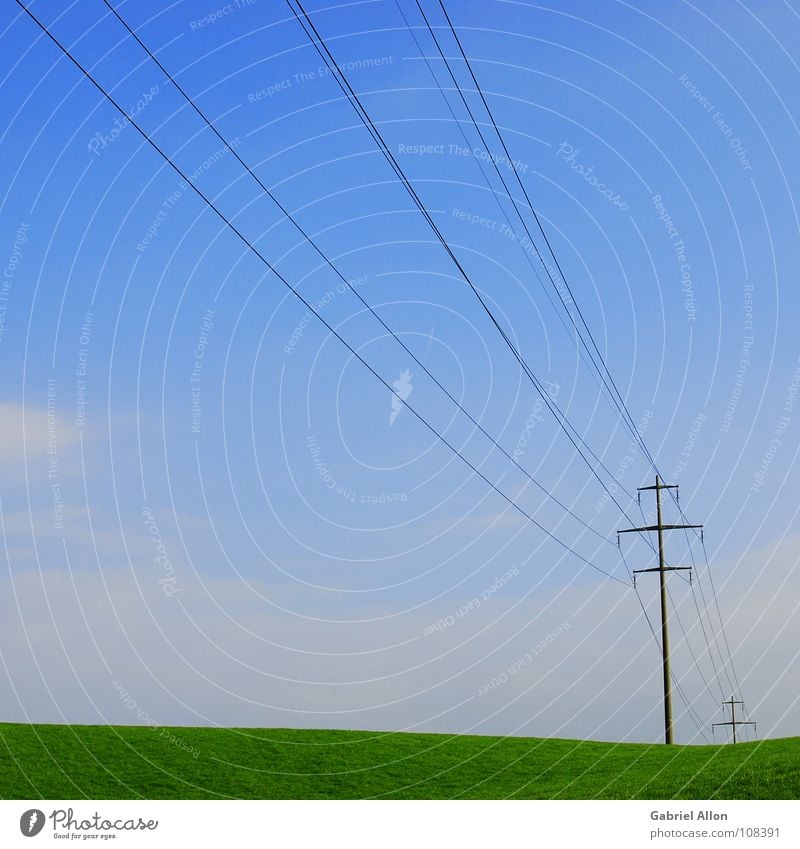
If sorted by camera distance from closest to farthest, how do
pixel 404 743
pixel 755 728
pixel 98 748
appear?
pixel 98 748 → pixel 404 743 → pixel 755 728

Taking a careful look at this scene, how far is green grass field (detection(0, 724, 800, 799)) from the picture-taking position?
29.9 meters

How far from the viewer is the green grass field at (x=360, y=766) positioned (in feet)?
98.0

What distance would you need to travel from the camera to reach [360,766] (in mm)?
37500

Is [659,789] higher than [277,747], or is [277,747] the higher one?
[277,747]

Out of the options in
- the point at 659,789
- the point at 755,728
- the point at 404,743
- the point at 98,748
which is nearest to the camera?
the point at 659,789
